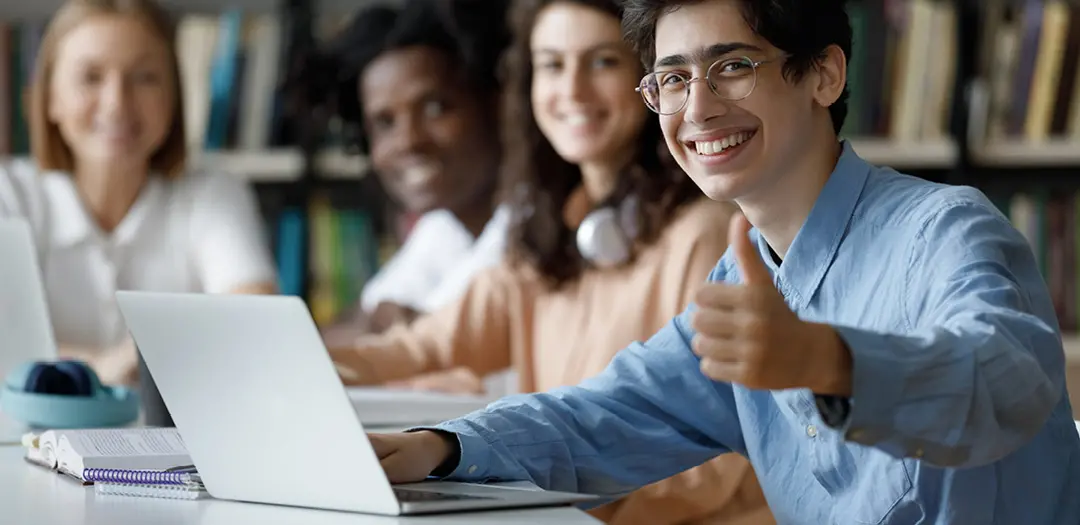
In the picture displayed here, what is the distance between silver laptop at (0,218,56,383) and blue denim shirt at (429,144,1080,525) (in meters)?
0.71

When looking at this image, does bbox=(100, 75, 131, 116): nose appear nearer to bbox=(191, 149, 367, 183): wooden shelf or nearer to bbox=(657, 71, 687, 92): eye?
bbox=(191, 149, 367, 183): wooden shelf

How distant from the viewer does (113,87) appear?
233 cm

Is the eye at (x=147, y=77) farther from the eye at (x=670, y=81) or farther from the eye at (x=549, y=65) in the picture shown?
the eye at (x=670, y=81)

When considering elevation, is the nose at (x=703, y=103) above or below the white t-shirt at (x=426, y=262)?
above

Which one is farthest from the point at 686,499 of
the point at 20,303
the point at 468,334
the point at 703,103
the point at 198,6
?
the point at 198,6

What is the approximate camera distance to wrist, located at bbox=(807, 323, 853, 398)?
2.46ft

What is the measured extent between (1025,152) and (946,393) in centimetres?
232

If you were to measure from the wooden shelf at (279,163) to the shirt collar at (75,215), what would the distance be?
0.76 m

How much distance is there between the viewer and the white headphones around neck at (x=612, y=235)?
5.95 ft

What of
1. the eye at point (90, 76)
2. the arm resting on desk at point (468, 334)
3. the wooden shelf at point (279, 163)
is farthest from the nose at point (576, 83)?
the wooden shelf at point (279, 163)

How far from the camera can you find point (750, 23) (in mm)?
1039

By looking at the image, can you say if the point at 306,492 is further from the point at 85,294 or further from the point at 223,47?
the point at 223,47

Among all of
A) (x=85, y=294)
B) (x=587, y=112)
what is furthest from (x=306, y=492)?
(x=85, y=294)

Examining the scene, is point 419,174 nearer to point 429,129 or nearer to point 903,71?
point 429,129
